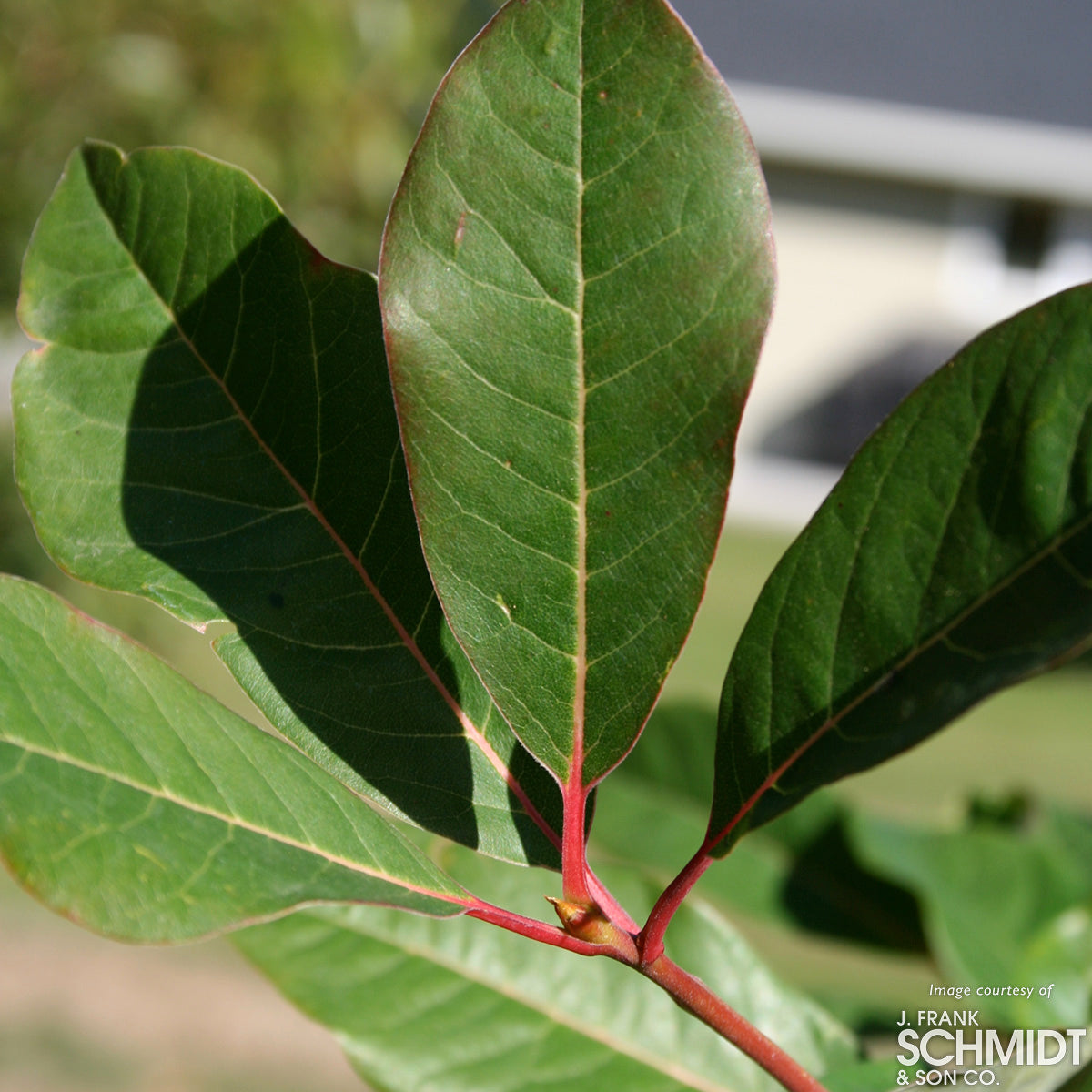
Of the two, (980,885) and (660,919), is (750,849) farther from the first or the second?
(660,919)

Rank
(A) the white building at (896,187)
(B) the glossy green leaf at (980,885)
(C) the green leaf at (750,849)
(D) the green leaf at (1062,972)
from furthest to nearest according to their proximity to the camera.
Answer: (A) the white building at (896,187) → (C) the green leaf at (750,849) → (B) the glossy green leaf at (980,885) → (D) the green leaf at (1062,972)

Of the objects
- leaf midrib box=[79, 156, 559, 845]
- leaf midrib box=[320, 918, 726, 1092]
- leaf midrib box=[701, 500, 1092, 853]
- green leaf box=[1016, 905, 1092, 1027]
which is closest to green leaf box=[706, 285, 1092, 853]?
leaf midrib box=[701, 500, 1092, 853]

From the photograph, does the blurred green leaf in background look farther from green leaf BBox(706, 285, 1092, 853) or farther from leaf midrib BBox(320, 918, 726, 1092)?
green leaf BBox(706, 285, 1092, 853)

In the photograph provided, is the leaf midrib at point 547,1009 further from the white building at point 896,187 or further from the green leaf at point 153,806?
the white building at point 896,187

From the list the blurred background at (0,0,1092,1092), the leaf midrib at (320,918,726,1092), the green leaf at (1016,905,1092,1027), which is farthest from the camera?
the blurred background at (0,0,1092,1092)

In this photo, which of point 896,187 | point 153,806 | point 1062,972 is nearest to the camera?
point 153,806

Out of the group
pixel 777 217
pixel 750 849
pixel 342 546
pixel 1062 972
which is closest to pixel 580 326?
pixel 342 546

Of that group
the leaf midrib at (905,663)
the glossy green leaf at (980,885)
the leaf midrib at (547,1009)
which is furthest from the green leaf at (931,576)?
the glossy green leaf at (980,885)
